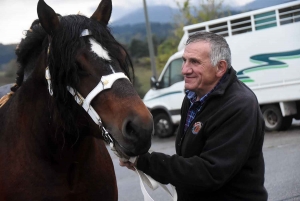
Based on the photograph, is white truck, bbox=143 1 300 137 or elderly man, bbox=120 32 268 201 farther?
white truck, bbox=143 1 300 137

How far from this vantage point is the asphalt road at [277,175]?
7565mm

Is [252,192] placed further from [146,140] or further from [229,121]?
[146,140]

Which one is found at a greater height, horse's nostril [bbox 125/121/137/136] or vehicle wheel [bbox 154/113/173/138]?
horse's nostril [bbox 125/121/137/136]

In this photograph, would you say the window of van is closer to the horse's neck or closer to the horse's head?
the horse's neck

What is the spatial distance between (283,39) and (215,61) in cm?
1147

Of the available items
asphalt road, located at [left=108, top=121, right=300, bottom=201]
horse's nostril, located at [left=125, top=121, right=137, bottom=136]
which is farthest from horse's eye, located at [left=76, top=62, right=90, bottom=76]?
asphalt road, located at [left=108, top=121, right=300, bottom=201]

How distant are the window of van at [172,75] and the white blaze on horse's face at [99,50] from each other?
42.8 ft

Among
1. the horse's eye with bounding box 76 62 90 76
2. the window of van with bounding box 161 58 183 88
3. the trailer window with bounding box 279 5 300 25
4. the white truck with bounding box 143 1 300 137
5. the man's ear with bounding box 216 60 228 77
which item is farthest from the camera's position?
the window of van with bounding box 161 58 183 88

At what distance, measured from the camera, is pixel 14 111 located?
3801 millimetres

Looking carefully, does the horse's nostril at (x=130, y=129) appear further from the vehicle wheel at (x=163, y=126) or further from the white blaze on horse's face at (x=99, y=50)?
the vehicle wheel at (x=163, y=126)

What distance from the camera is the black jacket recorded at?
10.4 feet

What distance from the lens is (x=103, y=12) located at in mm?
3705

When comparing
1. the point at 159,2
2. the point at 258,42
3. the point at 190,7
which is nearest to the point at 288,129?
the point at 258,42

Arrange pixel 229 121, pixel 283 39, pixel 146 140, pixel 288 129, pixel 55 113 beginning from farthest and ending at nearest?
1. pixel 288 129
2. pixel 283 39
3. pixel 55 113
4. pixel 229 121
5. pixel 146 140
